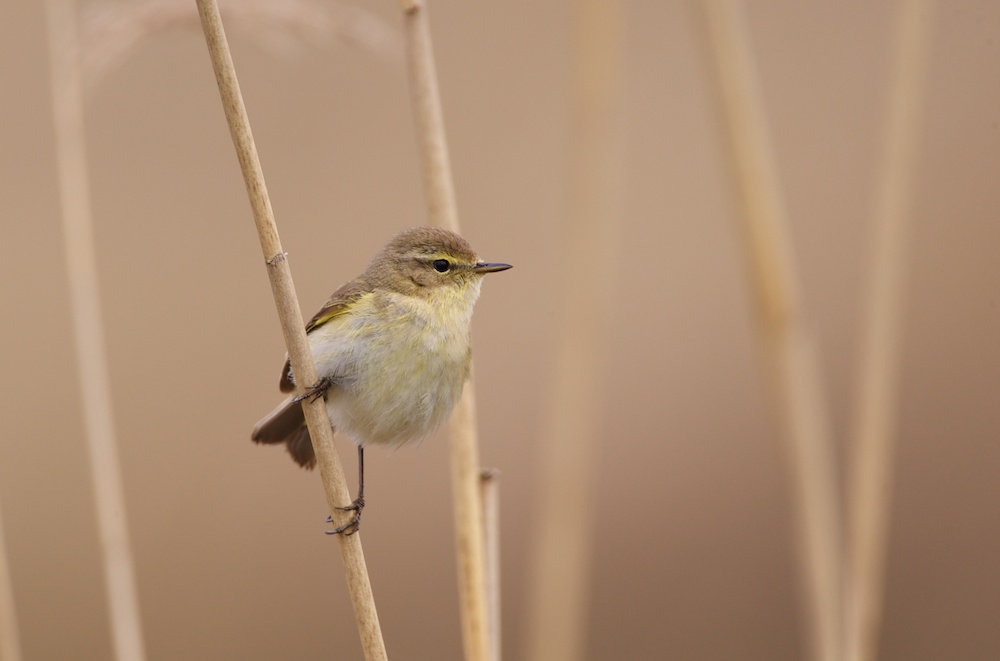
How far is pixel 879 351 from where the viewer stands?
2287mm

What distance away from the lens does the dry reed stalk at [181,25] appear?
2.28 m

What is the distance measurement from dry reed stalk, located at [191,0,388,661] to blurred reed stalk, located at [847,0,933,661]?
111cm

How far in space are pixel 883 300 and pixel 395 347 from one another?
1.17 m

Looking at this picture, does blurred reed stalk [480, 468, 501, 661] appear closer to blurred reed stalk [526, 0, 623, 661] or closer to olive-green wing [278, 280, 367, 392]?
blurred reed stalk [526, 0, 623, 661]

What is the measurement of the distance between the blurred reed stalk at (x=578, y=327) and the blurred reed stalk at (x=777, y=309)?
0.51 meters

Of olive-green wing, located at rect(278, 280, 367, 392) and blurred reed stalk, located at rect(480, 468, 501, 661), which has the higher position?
olive-green wing, located at rect(278, 280, 367, 392)

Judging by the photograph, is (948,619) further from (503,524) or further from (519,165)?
(519,165)

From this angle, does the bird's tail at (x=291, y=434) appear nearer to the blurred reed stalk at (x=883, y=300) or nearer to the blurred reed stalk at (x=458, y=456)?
the blurred reed stalk at (x=458, y=456)

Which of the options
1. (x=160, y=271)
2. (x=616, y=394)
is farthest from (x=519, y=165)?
(x=160, y=271)

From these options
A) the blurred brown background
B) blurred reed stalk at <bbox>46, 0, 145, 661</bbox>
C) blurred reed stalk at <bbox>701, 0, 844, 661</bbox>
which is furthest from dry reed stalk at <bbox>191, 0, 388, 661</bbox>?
the blurred brown background

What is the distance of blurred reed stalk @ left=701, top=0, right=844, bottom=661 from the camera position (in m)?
2.04

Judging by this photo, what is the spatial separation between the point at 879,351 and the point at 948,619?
10.8 ft

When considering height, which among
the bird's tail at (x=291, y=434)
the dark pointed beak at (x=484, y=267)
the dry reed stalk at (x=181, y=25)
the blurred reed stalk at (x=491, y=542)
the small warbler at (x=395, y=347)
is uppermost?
the dry reed stalk at (x=181, y=25)

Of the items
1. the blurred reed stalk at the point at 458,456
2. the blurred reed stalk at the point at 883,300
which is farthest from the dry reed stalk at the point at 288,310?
the blurred reed stalk at the point at 883,300
